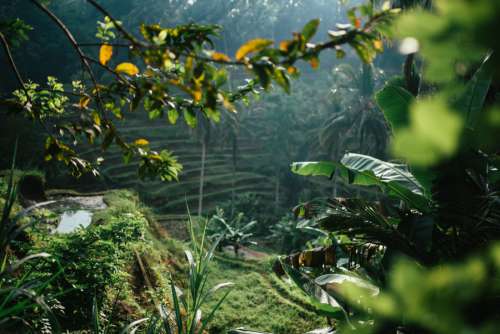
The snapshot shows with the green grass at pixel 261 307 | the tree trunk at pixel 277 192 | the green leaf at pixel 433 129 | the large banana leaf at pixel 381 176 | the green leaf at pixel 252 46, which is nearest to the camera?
the green leaf at pixel 433 129

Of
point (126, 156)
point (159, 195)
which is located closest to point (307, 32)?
point (126, 156)

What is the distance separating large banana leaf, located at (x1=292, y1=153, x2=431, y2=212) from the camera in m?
3.80

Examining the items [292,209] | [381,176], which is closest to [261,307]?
[292,209]

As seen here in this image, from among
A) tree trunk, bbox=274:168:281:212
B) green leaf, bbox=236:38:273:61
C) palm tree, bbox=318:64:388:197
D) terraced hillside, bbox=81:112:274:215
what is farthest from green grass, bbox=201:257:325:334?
tree trunk, bbox=274:168:281:212

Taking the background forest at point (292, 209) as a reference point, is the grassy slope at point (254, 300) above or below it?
below

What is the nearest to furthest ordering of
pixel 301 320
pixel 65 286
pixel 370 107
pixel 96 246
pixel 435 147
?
pixel 435 147, pixel 65 286, pixel 96 246, pixel 301 320, pixel 370 107

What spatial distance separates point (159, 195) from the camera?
25.3 meters

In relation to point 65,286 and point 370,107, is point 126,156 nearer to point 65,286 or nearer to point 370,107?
point 65,286

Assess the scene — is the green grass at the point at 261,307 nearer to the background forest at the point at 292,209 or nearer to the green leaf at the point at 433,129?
the background forest at the point at 292,209

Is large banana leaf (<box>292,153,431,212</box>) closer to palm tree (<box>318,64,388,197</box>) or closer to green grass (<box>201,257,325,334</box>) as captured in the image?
green grass (<box>201,257,325,334</box>)

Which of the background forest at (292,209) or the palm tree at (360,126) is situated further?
the palm tree at (360,126)

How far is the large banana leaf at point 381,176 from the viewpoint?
380 centimetres

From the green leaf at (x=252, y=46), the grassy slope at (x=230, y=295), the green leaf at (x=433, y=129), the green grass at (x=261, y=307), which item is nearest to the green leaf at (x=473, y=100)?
the green leaf at (x=252, y=46)

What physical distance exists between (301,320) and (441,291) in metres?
7.26
